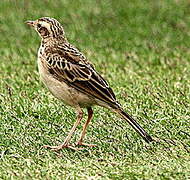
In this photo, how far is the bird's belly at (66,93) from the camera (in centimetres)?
746

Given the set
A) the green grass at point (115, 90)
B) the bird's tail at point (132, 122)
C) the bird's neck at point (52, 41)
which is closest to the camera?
the green grass at point (115, 90)

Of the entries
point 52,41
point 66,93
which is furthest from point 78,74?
point 52,41

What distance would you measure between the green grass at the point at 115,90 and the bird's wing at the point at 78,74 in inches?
27.3

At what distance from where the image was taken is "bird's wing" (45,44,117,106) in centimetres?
744

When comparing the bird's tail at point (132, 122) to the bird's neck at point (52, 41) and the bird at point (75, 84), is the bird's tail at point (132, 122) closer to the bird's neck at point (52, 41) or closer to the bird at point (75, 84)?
the bird at point (75, 84)

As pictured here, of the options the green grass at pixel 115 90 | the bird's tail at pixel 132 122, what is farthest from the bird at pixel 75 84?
the green grass at pixel 115 90

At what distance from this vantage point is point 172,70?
36.9 feet

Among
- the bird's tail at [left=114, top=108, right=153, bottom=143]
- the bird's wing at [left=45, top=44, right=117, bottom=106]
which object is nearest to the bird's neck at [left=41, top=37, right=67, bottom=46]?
the bird's wing at [left=45, top=44, right=117, bottom=106]

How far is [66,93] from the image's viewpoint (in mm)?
7465

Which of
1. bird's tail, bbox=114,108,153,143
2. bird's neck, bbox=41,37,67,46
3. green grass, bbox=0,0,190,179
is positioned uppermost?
bird's neck, bbox=41,37,67,46

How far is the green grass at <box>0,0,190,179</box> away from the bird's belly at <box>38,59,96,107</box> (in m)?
0.58

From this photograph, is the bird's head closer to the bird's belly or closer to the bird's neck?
the bird's neck

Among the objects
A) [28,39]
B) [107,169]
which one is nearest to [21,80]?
[28,39]

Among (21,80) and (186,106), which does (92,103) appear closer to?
(186,106)
